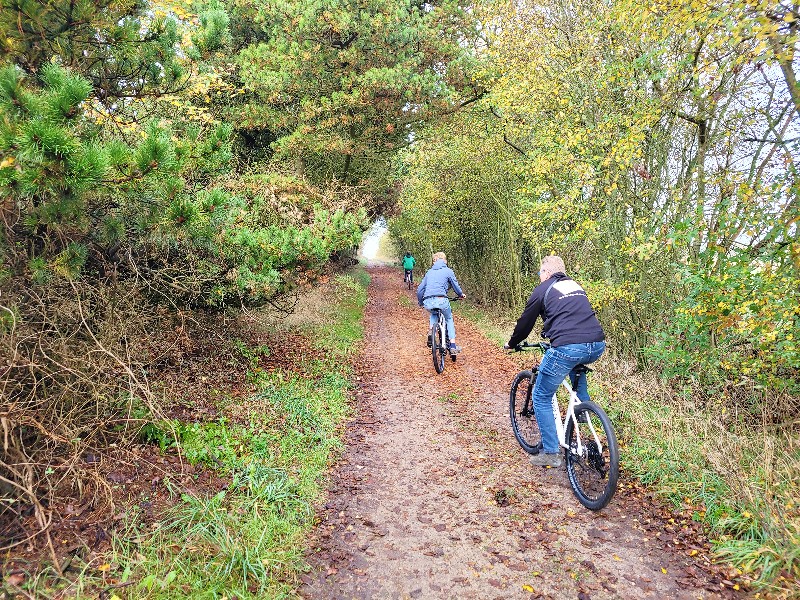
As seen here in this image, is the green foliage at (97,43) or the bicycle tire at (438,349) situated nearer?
the green foliage at (97,43)

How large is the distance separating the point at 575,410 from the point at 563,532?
1.16 m

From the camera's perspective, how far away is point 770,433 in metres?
5.31

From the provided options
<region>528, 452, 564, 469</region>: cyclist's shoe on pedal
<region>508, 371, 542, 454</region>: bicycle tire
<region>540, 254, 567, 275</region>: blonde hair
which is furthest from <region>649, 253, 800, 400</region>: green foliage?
→ <region>528, 452, 564, 469</region>: cyclist's shoe on pedal

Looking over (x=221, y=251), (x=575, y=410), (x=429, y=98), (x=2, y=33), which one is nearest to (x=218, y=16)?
(x=2, y=33)

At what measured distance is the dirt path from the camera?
3338 millimetres

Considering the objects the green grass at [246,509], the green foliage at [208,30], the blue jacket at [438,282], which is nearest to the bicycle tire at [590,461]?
the green grass at [246,509]

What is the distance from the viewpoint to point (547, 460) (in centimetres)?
518

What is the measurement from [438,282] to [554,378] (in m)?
4.56

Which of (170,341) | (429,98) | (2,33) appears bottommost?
(170,341)

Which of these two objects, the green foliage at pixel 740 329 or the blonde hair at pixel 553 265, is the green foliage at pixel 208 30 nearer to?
the blonde hair at pixel 553 265

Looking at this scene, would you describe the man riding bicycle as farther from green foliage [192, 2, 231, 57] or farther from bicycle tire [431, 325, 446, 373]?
green foliage [192, 2, 231, 57]

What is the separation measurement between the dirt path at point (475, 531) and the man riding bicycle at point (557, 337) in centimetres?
58

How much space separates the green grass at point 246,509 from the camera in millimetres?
3201

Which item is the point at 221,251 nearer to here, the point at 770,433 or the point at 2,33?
the point at 2,33
